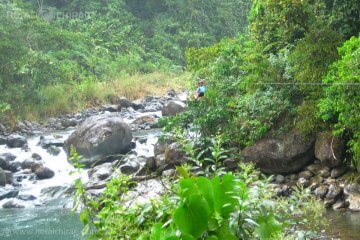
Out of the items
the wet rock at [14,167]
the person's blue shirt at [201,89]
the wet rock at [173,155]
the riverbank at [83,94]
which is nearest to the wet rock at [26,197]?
the wet rock at [14,167]

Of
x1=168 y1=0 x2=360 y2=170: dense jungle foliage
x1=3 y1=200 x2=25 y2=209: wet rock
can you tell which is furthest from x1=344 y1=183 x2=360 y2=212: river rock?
x1=3 y1=200 x2=25 y2=209: wet rock

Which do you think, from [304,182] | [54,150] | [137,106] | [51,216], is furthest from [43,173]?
[137,106]

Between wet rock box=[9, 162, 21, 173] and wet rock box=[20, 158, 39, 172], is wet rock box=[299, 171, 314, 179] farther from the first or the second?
wet rock box=[9, 162, 21, 173]

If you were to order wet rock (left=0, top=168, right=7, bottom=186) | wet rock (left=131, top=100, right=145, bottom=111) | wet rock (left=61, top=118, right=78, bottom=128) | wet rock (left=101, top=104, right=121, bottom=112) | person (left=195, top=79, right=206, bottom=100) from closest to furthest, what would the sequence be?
person (left=195, top=79, right=206, bottom=100), wet rock (left=0, top=168, right=7, bottom=186), wet rock (left=61, top=118, right=78, bottom=128), wet rock (left=101, top=104, right=121, bottom=112), wet rock (left=131, top=100, right=145, bottom=111)

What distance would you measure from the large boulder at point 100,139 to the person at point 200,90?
2531mm

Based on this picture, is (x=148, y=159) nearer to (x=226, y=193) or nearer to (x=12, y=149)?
(x=12, y=149)

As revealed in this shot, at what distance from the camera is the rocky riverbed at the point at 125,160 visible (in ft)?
25.4

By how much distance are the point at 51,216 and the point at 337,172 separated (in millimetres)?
4539

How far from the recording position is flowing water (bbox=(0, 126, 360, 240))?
20.9 feet

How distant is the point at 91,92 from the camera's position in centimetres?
1945

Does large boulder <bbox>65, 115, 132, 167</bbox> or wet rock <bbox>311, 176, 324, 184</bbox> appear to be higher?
wet rock <bbox>311, 176, 324, 184</bbox>

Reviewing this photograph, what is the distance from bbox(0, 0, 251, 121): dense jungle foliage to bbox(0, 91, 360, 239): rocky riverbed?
1508 millimetres

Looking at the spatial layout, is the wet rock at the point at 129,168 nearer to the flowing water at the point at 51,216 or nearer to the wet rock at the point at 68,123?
the flowing water at the point at 51,216

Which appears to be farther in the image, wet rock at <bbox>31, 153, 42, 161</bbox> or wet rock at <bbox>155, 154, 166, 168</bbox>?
wet rock at <bbox>31, 153, 42, 161</bbox>
